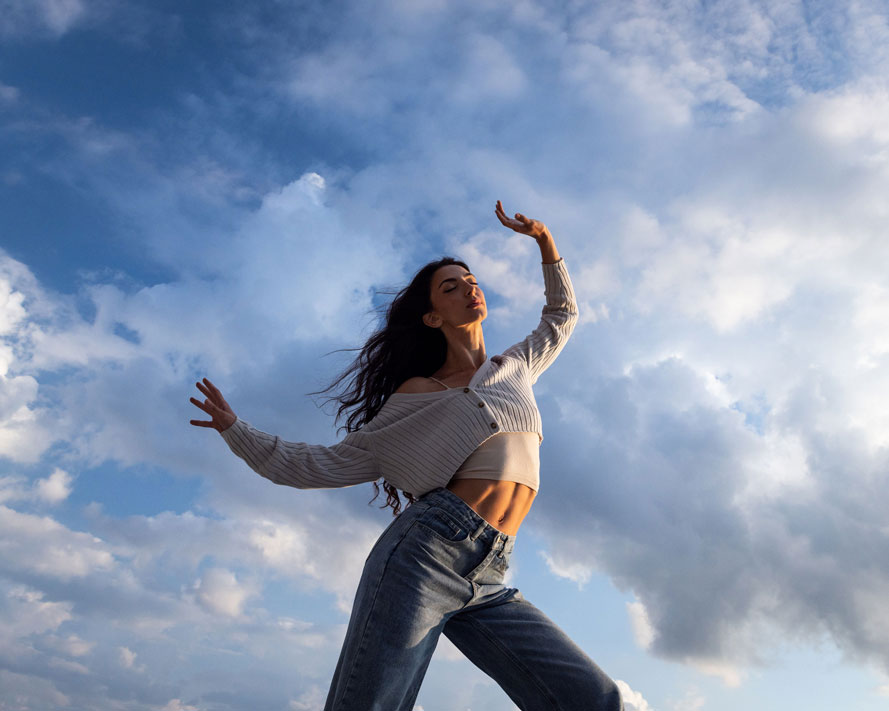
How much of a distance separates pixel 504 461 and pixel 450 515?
0.55 meters

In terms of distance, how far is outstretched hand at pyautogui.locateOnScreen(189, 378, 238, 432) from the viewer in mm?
4961

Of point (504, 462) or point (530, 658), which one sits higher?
point (504, 462)

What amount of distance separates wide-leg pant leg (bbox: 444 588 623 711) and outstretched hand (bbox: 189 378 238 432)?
6.42ft

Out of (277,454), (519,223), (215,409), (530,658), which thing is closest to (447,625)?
(530,658)

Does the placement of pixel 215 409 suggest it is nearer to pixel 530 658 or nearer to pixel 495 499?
pixel 495 499

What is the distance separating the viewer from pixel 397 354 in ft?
19.8

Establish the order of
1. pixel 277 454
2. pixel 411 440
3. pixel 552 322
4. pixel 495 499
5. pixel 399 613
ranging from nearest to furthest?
pixel 399 613, pixel 495 499, pixel 277 454, pixel 411 440, pixel 552 322

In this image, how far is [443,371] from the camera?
5.77 metres

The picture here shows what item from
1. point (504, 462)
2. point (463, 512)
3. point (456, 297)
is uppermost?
point (456, 297)

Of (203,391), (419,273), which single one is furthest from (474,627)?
(419,273)

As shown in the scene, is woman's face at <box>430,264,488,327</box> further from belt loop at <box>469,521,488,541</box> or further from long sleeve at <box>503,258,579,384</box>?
belt loop at <box>469,521,488,541</box>

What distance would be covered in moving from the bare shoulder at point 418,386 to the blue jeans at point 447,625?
852 mm

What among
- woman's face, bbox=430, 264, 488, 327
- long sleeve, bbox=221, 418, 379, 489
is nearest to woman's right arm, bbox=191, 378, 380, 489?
long sleeve, bbox=221, 418, 379, 489

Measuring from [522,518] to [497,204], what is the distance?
8.23 ft
